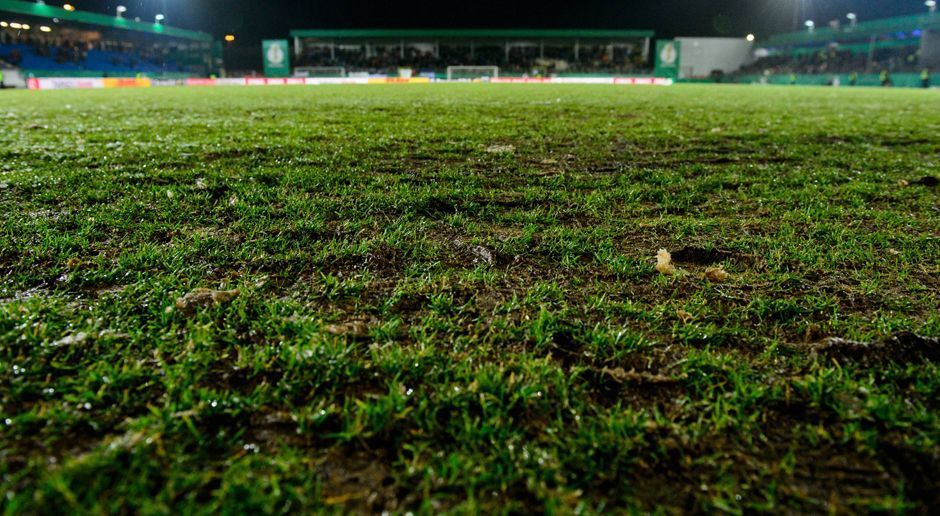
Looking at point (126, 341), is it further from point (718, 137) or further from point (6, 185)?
point (718, 137)

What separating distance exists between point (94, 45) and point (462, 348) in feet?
A: 228

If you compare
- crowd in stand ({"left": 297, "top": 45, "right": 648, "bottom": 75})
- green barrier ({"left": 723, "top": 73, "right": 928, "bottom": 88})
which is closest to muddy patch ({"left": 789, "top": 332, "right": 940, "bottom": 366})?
green barrier ({"left": 723, "top": 73, "right": 928, "bottom": 88})

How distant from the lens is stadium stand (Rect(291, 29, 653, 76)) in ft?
200

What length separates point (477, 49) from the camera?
210 feet

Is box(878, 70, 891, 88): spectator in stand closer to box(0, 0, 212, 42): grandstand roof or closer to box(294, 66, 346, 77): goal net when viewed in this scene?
box(294, 66, 346, 77): goal net

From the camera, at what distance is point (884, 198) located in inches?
168

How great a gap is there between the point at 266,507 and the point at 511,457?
610 millimetres

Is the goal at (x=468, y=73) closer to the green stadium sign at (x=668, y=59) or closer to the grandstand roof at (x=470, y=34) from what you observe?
the grandstand roof at (x=470, y=34)

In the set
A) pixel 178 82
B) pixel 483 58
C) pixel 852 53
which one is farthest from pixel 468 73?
pixel 852 53

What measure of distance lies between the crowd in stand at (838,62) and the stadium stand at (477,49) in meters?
16.6

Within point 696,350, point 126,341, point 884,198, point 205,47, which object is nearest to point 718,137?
point 884,198

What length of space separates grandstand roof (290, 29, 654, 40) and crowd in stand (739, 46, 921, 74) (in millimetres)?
16884

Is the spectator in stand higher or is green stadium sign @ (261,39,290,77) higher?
green stadium sign @ (261,39,290,77)

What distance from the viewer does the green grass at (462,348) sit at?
1354mm
